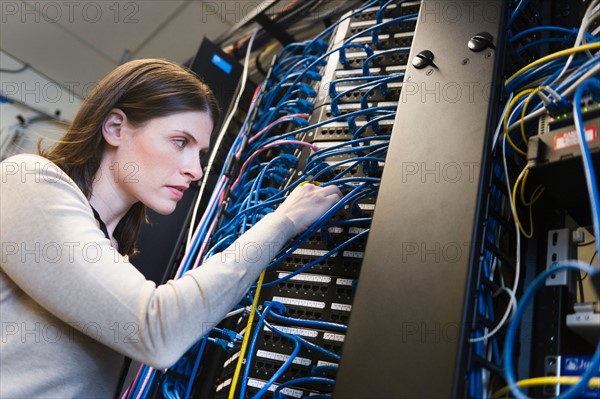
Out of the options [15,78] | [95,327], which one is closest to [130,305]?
[95,327]

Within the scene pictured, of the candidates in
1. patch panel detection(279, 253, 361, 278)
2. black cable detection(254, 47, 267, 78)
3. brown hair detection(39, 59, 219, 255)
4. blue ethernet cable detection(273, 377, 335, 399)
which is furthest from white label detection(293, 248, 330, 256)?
black cable detection(254, 47, 267, 78)

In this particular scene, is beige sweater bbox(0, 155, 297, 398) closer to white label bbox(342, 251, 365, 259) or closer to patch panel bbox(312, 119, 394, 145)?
white label bbox(342, 251, 365, 259)

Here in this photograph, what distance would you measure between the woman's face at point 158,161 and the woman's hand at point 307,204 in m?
0.22

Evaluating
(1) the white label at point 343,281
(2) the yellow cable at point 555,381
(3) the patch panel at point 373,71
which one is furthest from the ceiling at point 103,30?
(2) the yellow cable at point 555,381

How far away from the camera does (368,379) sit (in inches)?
24.9

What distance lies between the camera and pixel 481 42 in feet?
2.56

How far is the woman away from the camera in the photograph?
2.31ft

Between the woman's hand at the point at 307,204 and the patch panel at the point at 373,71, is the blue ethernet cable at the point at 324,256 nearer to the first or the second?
the woman's hand at the point at 307,204

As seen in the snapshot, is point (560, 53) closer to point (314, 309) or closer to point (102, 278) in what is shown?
point (314, 309)

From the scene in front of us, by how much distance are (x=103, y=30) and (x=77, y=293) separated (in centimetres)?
267

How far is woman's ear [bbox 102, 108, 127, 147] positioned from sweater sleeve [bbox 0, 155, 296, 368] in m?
0.23

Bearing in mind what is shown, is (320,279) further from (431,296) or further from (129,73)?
(129,73)

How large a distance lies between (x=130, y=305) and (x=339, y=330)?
0.35 meters

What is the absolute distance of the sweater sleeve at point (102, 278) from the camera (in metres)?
0.70
